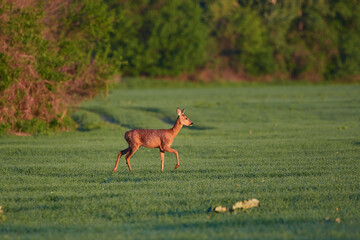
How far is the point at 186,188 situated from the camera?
11.1 m

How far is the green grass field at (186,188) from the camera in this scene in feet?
27.6

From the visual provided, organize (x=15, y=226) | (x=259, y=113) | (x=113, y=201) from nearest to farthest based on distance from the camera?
(x=15, y=226) < (x=113, y=201) < (x=259, y=113)

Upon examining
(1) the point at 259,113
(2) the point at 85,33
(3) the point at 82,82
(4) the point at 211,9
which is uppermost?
(4) the point at 211,9

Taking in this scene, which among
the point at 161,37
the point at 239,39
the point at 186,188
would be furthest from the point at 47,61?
the point at 239,39

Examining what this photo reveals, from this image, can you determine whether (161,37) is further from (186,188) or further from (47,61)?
(186,188)

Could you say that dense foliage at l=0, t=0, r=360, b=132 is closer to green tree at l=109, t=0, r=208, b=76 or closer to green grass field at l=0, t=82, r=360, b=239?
green tree at l=109, t=0, r=208, b=76

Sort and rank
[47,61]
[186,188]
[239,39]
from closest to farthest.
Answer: [186,188]
[47,61]
[239,39]

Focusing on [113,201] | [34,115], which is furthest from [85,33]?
[113,201]

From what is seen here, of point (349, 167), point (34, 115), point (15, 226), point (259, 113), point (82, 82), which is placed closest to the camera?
point (15, 226)

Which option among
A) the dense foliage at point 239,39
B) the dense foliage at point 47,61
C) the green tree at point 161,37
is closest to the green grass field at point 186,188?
the dense foliage at point 47,61

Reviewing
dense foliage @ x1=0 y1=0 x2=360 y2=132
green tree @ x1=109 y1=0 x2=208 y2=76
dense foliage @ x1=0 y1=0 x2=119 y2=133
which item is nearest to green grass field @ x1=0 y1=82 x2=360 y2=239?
dense foliage @ x1=0 y1=0 x2=119 y2=133

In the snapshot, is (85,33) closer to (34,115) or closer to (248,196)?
(34,115)

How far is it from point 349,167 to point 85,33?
1748 centimetres

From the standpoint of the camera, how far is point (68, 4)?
27.2 metres
